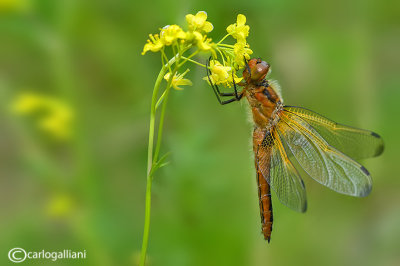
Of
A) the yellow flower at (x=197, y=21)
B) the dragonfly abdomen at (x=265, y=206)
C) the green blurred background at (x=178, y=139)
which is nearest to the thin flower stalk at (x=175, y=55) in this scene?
the yellow flower at (x=197, y=21)

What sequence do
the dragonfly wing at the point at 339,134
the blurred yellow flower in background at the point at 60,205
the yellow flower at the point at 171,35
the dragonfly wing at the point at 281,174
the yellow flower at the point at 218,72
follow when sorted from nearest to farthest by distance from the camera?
the yellow flower at the point at 171,35, the yellow flower at the point at 218,72, the dragonfly wing at the point at 281,174, the dragonfly wing at the point at 339,134, the blurred yellow flower in background at the point at 60,205

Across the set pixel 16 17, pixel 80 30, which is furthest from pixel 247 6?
pixel 16 17

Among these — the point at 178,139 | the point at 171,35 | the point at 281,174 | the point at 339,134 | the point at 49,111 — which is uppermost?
the point at 49,111

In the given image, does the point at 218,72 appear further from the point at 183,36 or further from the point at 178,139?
the point at 178,139

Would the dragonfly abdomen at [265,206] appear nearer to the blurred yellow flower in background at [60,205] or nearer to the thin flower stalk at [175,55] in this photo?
the thin flower stalk at [175,55]

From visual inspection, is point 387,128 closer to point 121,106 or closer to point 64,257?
point 121,106

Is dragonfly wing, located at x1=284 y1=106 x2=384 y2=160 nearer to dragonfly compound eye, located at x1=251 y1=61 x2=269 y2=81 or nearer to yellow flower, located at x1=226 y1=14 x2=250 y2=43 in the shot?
dragonfly compound eye, located at x1=251 y1=61 x2=269 y2=81

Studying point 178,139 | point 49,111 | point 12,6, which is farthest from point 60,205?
point 12,6
